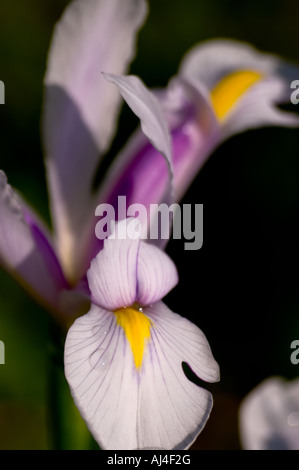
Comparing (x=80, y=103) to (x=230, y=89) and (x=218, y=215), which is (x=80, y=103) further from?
(x=218, y=215)

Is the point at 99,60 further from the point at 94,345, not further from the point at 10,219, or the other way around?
the point at 94,345

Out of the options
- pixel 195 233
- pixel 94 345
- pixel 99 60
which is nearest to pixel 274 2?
pixel 195 233

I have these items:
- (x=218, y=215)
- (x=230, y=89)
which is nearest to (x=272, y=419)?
(x=230, y=89)

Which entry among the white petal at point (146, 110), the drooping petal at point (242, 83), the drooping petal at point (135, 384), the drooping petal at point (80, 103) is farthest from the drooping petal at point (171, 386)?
the drooping petal at point (242, 83)

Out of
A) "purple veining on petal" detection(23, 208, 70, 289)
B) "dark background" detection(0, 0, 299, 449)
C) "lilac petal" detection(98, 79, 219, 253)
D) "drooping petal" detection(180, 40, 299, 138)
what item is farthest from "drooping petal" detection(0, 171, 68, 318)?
"dark background" detection(0, 0, 299, 449)

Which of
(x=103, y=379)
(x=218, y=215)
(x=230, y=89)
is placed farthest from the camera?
(x=218, y=215)

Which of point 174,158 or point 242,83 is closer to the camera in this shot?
A: point 174,158
